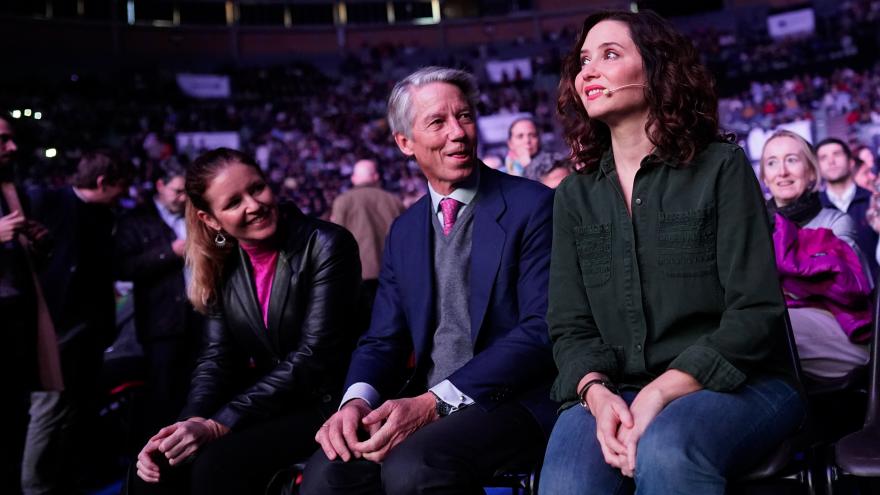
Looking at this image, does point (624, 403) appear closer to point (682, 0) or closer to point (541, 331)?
point (541, 331)

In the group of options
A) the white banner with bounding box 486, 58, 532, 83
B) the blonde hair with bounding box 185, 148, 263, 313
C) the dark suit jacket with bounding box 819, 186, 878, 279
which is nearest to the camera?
the blonde hair with bounding box 185, 148, 263, 313

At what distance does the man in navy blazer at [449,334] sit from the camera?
1.85 m

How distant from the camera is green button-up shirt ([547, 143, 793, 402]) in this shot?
63.7 inches

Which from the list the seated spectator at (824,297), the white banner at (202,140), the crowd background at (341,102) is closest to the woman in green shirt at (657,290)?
the seated spectator at (824,297)

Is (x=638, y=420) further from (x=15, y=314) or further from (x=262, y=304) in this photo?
(x=15, y=314)

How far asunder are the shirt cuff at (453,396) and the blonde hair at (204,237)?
92 cm

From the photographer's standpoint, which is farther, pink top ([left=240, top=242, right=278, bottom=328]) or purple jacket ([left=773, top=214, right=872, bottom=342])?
pink top ([left=240, top=242, right=278, bottom=328])

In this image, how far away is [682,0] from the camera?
27875 mm

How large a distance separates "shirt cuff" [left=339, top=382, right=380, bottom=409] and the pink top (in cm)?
55

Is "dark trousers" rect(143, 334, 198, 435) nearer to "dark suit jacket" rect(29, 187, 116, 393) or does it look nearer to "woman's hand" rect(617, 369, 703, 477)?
"dark suit jacket" rect(29, 187, 116, 393)

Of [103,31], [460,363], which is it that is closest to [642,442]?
[460,363]

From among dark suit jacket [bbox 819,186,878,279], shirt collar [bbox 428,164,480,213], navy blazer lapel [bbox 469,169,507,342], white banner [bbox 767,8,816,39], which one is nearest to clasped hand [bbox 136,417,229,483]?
navy blazer lapel [bbox 469,169,507,342]

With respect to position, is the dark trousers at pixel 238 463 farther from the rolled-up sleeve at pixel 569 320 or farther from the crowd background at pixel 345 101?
the crowd background at pixel 345 101

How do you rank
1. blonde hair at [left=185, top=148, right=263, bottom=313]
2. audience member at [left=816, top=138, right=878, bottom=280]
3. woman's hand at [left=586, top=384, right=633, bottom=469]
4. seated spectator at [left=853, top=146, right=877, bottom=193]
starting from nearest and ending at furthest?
woman's hand at [left=586, top=384, right=633, bottom=469] → blonde hair at [left=185, top=148, right=263, bottom=313] → audience member at [left=816, top=138, right=878, bottom=280] → seated spectator at [left=853, top=146, right=877, bottom=193]
